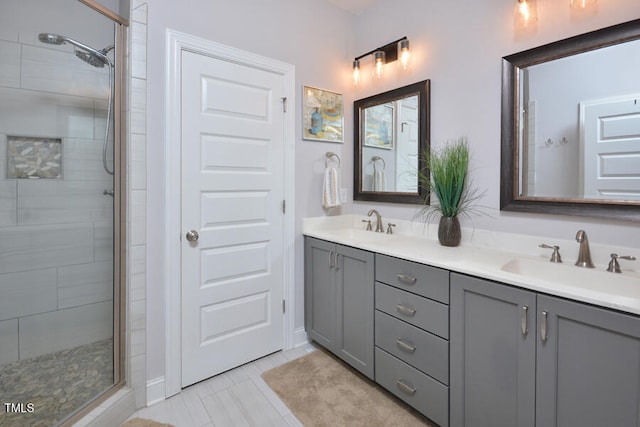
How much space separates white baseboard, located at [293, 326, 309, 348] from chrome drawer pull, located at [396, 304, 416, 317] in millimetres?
1005

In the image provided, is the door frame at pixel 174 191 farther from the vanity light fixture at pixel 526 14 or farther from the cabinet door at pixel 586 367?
the cabinet door at pixel 586 367

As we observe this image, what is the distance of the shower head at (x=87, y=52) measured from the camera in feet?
5.41

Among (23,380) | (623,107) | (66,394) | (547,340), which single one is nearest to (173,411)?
(66,394)

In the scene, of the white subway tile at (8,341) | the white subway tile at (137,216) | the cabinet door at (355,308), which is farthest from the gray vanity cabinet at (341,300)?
the white subway tile at (8,341)

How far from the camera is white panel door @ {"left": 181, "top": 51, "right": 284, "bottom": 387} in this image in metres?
1.86

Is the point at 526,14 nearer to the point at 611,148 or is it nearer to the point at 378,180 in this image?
the point at 611,148

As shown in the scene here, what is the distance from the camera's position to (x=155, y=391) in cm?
175

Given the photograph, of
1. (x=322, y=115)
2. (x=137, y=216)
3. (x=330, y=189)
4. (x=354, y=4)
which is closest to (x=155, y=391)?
(x=137, y=216)

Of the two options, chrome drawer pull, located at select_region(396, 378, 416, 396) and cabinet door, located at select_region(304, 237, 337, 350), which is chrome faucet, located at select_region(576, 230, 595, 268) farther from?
cabinet door, located at select_region(304, 237, 337, 350)

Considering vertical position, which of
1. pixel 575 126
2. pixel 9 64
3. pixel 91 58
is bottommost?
pixel 575 126

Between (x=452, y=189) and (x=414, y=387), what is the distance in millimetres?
1140

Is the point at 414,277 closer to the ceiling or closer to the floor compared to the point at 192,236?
closer to the floor

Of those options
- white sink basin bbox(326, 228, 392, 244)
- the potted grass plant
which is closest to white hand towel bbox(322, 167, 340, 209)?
white sink basin bbox(326, 228, 392, 244)

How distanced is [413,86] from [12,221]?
8.39 feet
